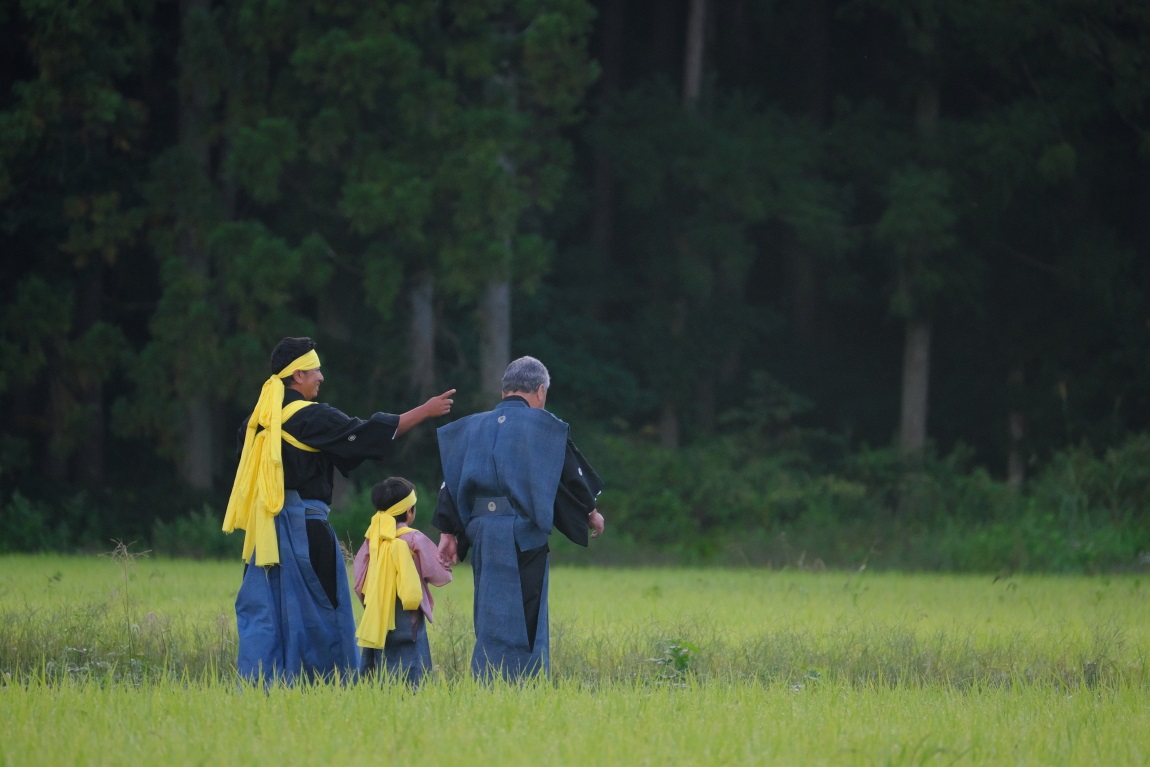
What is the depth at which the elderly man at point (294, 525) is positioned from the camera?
7188 mm

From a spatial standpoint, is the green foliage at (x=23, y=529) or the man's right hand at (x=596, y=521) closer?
the man's right hand at (x=596, y=521)

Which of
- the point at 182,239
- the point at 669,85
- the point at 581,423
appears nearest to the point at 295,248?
the point at 182,239

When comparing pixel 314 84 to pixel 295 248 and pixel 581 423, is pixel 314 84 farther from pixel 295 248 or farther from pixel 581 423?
pixel 581 423

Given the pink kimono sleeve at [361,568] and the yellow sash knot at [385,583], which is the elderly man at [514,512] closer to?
the yellow sash knot at [385,583]

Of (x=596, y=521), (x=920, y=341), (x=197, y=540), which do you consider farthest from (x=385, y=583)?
(x=920, y=341)

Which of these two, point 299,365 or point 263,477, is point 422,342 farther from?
point 263,477

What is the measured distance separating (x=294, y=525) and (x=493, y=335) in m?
13.5

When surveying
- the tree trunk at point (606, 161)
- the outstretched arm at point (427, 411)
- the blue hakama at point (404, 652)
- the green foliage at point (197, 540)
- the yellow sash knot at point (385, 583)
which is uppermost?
the tree trunk at point (606, 161)

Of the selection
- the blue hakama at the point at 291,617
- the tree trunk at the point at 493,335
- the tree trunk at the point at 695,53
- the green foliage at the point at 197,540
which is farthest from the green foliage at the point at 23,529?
the blue hakama at the point at 291,617

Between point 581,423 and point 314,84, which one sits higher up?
point 314,84

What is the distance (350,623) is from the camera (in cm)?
742

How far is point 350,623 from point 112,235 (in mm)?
13428

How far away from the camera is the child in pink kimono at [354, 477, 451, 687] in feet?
23.8

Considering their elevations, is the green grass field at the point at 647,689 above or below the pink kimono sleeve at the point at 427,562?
below
